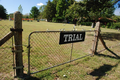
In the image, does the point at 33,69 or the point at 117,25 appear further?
the point at 117,25

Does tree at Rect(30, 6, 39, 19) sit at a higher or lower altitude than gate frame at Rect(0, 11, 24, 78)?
higher

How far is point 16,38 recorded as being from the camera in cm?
224

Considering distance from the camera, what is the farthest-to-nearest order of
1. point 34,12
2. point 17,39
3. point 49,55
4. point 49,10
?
point 34,12 → point 49,10 → point 49,55 → point 17,39

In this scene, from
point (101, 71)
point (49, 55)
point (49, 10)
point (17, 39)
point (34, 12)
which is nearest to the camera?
point (17, 39)

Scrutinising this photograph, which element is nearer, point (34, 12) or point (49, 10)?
point (49, 10)

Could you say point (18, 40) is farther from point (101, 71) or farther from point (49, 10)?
point (49, 10)

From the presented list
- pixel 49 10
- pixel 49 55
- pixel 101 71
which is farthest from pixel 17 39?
pixel 49 10

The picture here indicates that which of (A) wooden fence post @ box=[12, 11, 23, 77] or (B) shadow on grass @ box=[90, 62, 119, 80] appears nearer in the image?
(A) wooden fence post @ box=[12, 11, 23, 77]

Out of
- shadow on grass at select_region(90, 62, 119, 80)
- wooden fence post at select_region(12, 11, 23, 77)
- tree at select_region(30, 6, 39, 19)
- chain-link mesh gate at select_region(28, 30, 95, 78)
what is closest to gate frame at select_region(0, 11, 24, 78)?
wooden fence post at select_region(12, 11, 23, 77)

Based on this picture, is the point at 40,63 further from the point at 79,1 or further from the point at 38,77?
the point at 79,1

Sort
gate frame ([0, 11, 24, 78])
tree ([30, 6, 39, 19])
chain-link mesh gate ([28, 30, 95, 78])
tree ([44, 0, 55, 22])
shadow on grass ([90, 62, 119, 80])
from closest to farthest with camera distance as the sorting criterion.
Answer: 1. gate frame ([0, 11, 24, 78])
2. shadow on grass ([90, 62, 119, 80])
3. chain-link mesh gate ([28, 30, 95, 78])
4. tree ([44, 0, 55, 22])
5. tree ([30, 6, 39, 19])

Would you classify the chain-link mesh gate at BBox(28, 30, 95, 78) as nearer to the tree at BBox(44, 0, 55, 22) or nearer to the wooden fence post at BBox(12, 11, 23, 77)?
the wooden fence post at BBox(12, 11, 23, 77)

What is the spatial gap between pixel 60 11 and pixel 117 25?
33548 mm

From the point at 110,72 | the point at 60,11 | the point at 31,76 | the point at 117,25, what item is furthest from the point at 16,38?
the point at 60,11
